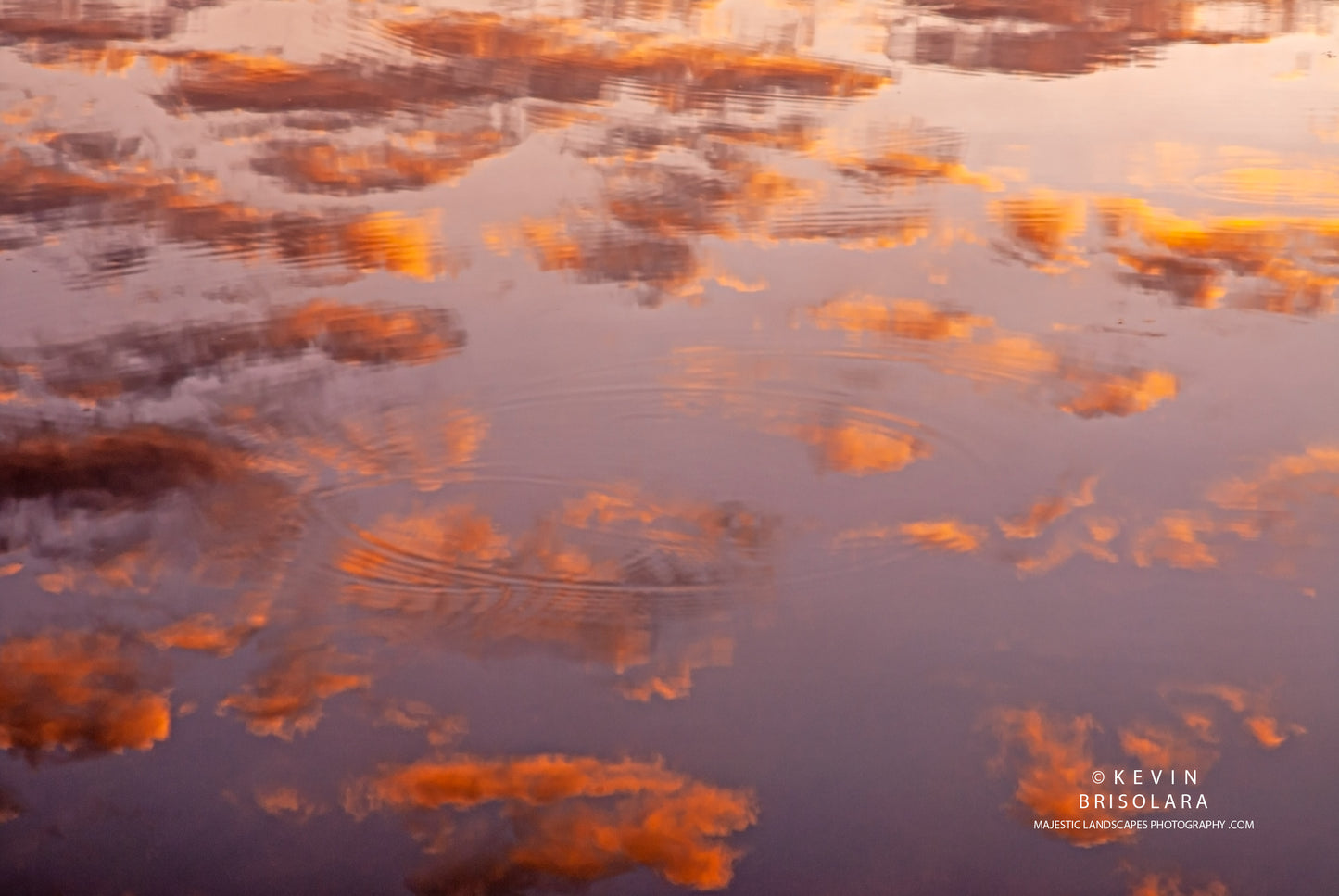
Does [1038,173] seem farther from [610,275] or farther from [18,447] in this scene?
[18,447]

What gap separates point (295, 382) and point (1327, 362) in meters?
1.93

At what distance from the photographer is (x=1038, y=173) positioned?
2744mm

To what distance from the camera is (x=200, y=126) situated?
2896 millimetres

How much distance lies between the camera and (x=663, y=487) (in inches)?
74.1

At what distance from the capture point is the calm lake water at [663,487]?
1450 mm

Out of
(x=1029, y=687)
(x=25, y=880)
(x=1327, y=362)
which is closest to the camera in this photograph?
(x=25, y=880)

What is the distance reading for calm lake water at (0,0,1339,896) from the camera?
1.45 meters

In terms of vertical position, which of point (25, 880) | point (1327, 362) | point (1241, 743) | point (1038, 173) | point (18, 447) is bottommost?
point (25, 880)

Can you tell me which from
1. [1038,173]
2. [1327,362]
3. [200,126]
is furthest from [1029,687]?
[200,126]

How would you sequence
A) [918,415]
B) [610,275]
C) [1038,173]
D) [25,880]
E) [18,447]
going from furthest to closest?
[1038,173] < [610,275] < [918,415] < [18,447] < [25,880]

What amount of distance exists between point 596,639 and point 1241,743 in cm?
89

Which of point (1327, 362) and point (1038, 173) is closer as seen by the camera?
point (1327, 362)

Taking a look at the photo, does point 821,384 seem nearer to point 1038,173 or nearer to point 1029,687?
point 1029,687

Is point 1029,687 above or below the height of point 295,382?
below
